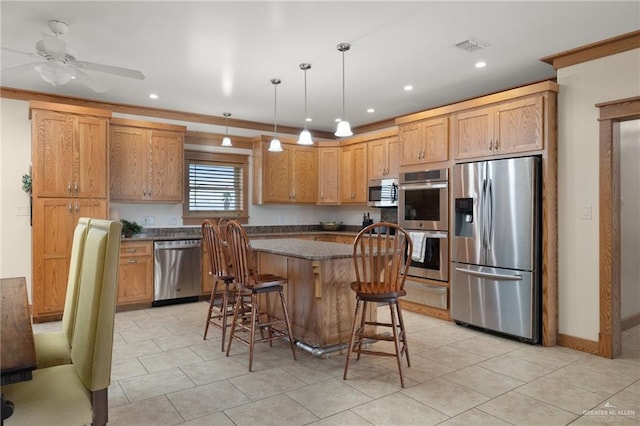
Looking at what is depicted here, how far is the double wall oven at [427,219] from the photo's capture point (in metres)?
4.45

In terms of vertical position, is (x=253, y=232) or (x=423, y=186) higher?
(x=423, y=186)

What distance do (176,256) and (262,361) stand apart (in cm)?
248

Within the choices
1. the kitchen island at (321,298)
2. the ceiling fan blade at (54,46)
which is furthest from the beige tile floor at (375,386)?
the ceiling fan blade at (54,46)

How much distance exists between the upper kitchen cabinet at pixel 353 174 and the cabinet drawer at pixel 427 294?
1.79 m

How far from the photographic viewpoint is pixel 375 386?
2.77 metres

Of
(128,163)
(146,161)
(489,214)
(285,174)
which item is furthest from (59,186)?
(489,214)

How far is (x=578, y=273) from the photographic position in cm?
356

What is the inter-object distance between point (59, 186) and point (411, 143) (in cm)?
410

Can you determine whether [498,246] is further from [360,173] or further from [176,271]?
[176,271]

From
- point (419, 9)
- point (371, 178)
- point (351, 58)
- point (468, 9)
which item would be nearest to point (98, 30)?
point (351, 58)

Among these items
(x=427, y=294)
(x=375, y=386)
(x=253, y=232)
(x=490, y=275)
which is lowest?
(x=375, y=386)

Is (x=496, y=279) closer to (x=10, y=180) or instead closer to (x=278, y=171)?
(x=278, y=171)

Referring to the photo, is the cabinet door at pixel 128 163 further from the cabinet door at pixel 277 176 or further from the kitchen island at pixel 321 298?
the kitchen island at pixel 321 298

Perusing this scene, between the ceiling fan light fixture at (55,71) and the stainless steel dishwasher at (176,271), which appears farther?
the stainless steel dishwasher at (176,271)
